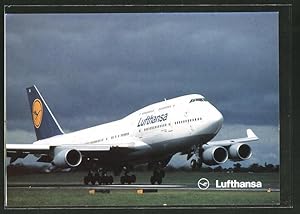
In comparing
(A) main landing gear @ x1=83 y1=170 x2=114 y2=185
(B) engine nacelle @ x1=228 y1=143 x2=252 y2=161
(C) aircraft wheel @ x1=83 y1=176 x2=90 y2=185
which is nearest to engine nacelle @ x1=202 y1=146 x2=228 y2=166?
(B) engine nacelle @ x1=228 y1=143 x2=252 y2=161

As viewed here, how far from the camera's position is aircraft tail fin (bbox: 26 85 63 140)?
3856 centimetres

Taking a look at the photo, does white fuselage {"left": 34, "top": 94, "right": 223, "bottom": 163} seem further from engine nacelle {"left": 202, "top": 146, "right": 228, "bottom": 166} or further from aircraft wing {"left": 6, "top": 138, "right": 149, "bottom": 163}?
engine nacelle {"left": 202, "top": 146, "right": 228, "bottom": 166}

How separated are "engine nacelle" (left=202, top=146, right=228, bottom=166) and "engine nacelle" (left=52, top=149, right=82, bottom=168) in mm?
1765

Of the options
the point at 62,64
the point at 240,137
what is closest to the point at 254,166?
the point at 240,137

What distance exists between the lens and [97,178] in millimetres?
38719

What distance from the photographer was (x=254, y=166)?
126 ft

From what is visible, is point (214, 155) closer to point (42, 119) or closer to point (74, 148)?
point (74, 148)

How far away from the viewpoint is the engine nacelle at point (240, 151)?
3853 cm

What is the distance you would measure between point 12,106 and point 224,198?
3.19m

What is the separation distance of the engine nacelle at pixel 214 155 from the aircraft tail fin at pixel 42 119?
6.74 ft

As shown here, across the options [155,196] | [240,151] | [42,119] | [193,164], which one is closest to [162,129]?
[193,164]

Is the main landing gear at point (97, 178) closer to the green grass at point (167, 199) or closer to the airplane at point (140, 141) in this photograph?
the airplane at point (140, 141)

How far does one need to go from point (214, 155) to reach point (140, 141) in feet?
3.63

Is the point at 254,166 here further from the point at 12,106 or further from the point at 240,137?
the point at 12,106
